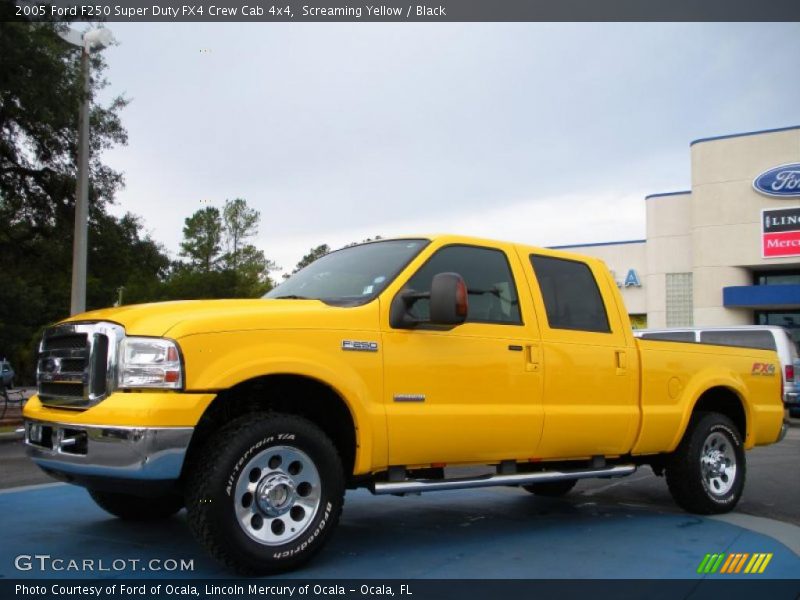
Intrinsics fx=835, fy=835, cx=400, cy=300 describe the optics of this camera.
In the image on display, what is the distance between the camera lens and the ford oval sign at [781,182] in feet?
110

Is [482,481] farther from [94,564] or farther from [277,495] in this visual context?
[94,564]

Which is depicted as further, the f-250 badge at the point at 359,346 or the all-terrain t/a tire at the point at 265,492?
the f-250 badge at the point at 359,346

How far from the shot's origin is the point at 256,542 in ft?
14.3

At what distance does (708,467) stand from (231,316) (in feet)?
14.5

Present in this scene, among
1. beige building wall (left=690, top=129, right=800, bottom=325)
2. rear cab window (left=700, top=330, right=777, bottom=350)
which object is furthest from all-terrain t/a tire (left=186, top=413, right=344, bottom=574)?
beige building wall (left=690, top=129, right=800, bottom=325)

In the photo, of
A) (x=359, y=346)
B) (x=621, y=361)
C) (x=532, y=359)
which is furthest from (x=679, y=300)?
(x=359, y=346)

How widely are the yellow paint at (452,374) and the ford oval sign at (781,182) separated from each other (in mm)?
29681

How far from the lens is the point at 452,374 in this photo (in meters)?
5.29

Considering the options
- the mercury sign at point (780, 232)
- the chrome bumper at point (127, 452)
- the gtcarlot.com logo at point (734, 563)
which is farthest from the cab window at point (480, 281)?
the mercury sign at point (780, 232)

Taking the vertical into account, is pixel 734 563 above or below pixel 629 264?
below

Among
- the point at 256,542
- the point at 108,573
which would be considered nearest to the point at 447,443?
the point at 256,542

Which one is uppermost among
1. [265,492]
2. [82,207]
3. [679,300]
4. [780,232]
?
[780,232]

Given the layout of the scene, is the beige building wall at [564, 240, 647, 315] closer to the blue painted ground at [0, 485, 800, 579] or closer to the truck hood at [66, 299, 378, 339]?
the blue painted ground at [0, 485, 800, 579]

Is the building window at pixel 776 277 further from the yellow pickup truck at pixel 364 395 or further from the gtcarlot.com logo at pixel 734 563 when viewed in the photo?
the gtcarlot.com logo at pixel 734 563
